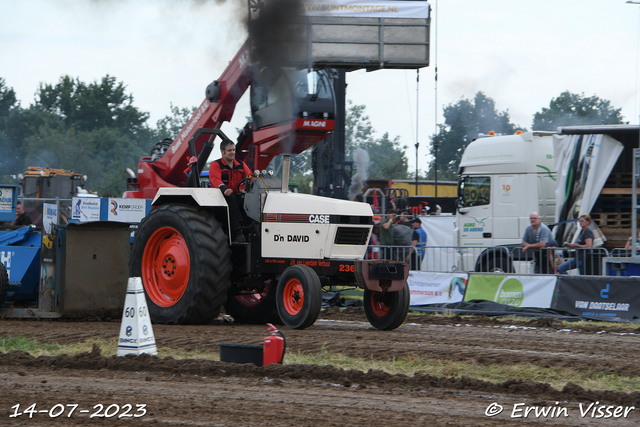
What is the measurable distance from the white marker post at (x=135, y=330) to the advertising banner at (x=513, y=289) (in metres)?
6.52

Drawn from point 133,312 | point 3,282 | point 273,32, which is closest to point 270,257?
point 133,312

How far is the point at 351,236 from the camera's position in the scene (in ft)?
29.5

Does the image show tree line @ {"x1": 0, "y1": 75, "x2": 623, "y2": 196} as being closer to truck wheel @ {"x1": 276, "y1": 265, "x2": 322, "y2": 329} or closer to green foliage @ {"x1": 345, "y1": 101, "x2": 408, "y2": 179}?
green foliage @ {"x1": 345, "y1": 101, "x2": 408, "y2": 179}

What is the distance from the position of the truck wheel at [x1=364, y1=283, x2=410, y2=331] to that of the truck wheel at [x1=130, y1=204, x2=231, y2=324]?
5.77ft

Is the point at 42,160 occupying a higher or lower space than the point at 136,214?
higher

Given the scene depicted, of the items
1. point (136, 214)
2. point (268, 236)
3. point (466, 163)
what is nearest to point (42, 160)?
point (136, 214)

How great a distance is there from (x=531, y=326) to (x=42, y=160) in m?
53.2

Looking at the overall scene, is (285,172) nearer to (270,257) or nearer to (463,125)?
(270,257)

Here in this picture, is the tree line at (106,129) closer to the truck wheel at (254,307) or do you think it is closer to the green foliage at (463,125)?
the green foliage at (463,125)

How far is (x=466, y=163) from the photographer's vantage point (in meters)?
15.1

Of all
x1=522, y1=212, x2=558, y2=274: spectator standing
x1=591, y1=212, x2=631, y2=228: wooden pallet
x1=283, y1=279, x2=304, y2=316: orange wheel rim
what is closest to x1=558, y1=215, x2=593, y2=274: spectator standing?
x1=522, y1=212, x2=558, y2=274: spectator standing

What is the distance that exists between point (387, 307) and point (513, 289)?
3.36 meters

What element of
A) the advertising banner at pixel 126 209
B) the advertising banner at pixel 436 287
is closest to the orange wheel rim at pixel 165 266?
the advertising banner at pixel 436 287

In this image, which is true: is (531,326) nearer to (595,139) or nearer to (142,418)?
(595,139)
